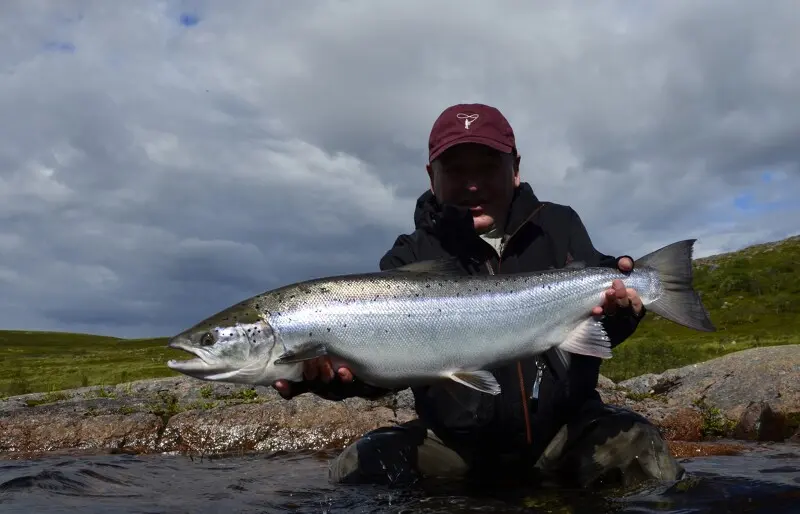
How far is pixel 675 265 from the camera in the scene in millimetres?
5590

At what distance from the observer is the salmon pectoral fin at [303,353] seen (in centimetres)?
514

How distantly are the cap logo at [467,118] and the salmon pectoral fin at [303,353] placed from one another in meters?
2.60

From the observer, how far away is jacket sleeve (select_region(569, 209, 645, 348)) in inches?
229

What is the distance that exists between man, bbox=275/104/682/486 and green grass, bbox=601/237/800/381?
32.9m

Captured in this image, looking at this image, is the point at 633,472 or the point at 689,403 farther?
the point at 689,403

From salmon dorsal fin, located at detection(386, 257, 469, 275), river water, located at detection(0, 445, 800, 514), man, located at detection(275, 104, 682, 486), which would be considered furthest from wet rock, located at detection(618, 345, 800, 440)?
salmon dorsal fin, located at detection(386, 257, 469, 275)

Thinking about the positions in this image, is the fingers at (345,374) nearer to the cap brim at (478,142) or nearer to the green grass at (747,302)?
the cap brim at (478,142)

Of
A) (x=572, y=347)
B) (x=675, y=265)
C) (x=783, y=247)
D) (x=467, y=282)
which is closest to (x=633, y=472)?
(x=572, y=347)

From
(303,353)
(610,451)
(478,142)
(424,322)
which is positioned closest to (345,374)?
(303,353)

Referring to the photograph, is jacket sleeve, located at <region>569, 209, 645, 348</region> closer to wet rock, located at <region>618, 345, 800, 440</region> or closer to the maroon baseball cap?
the maroon baseball cap

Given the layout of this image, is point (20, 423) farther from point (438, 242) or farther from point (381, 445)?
point (438, 242)

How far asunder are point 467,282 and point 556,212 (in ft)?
5.50

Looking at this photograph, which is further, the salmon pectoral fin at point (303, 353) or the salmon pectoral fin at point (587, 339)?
the salmon pectoral fin at point (587, 339)

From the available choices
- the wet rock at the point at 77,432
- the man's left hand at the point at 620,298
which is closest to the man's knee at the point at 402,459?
the man's left hand at the point at 620,298
